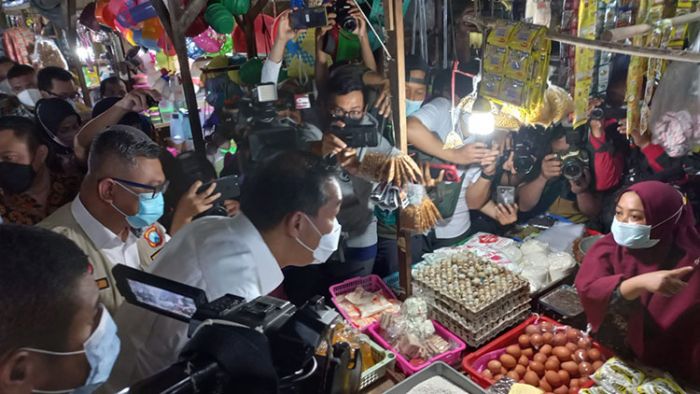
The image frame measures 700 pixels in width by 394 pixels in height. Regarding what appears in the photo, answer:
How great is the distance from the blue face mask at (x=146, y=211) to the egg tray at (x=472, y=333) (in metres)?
1.43

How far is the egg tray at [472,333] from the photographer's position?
6.99 feet

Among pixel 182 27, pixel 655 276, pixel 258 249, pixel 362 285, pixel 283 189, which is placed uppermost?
pixel 182 27

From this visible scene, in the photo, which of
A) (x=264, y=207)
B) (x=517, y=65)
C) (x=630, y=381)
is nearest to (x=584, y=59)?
(x=517, y=65)

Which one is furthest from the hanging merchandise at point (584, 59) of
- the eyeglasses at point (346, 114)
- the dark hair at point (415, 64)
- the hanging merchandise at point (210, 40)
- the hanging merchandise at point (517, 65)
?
the hanging merchandise at point (210, 40)

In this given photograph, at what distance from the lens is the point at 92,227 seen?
1514 mm

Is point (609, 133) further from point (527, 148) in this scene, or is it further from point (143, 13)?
point (143, 13)

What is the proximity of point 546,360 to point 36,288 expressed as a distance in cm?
205

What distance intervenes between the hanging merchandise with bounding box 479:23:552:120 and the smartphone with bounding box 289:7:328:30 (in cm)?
76

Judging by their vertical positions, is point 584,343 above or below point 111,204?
below

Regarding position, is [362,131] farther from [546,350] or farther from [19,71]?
[19,71]

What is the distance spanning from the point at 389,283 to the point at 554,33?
5.01 ft

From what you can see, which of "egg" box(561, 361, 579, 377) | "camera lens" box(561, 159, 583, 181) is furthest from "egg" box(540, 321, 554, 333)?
"camera lens" box(561, 159, 583, 181)

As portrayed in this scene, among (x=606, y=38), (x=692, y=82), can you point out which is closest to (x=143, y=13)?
(x=606, y=38)

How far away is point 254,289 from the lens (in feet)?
5.84
